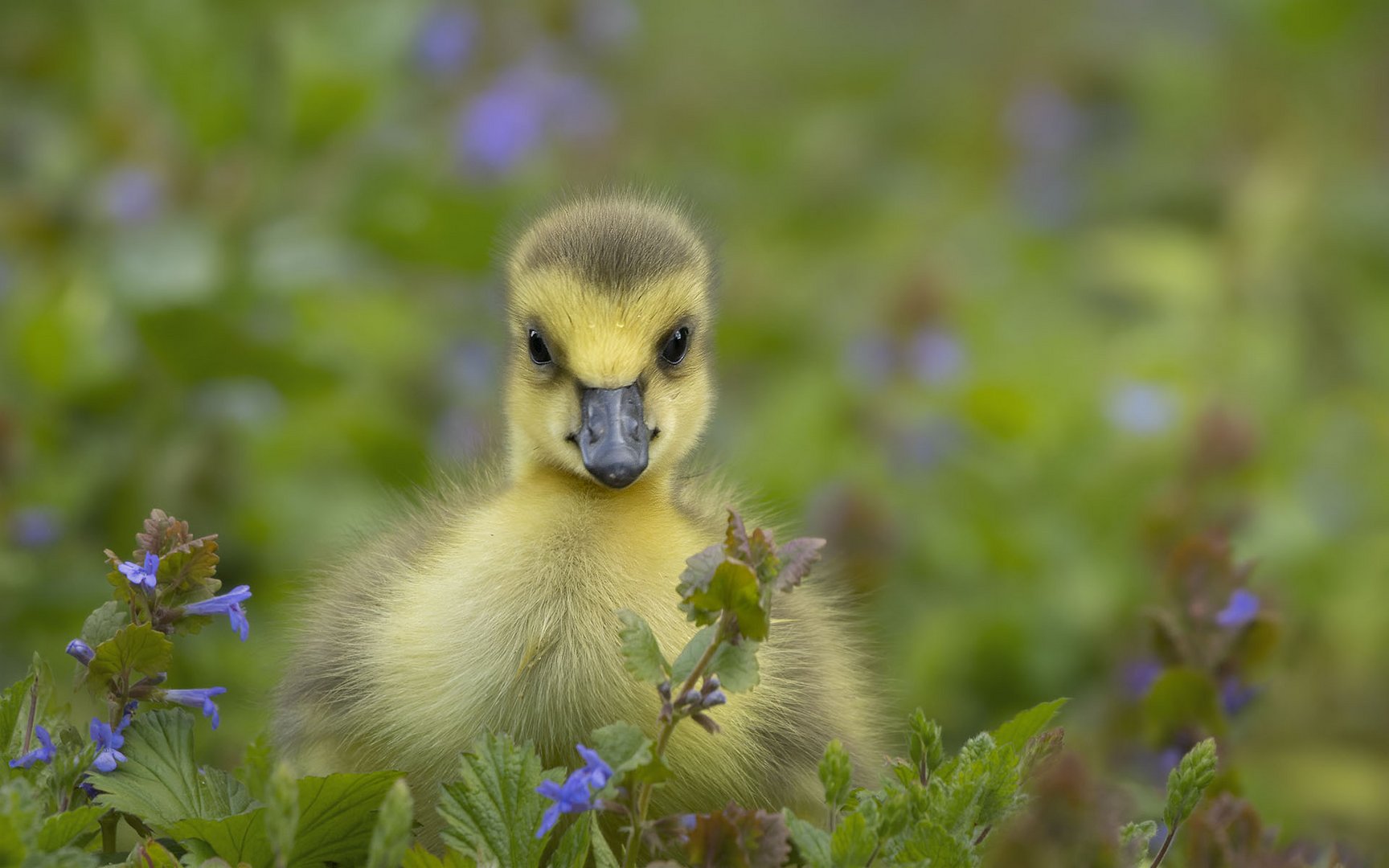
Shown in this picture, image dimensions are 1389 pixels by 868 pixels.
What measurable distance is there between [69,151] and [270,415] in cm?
109

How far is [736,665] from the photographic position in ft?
4.69

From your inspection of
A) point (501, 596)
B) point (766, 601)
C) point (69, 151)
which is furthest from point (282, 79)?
point (766, 601)

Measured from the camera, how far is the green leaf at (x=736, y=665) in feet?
4.66

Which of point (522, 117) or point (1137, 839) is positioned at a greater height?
point (522, 117)

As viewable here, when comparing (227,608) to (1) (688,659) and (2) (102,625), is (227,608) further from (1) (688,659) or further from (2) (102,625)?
(1) (688,659)

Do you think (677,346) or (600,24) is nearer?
(677,346)

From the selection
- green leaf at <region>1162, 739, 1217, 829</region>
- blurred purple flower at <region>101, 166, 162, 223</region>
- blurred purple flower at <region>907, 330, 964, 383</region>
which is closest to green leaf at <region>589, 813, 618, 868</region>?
green leaf at <region>1162, 739, 1217, 829</region>

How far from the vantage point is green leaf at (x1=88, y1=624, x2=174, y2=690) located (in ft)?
4.85

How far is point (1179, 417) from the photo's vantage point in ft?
13.8

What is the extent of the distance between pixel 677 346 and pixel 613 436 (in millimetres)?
238

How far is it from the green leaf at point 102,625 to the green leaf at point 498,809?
0.31m

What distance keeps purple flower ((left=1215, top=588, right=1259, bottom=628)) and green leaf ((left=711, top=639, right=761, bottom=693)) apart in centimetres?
85

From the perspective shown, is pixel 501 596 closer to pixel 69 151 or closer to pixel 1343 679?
pixel 1343 679

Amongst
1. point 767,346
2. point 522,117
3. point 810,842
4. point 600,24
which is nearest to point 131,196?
point 522,117
